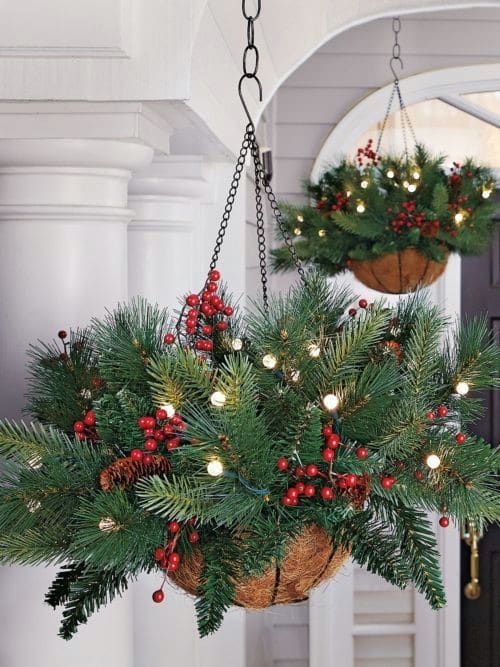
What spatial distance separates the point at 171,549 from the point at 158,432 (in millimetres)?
120

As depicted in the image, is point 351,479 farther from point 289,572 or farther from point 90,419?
point 90,419

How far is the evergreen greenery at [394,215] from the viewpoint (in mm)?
2541

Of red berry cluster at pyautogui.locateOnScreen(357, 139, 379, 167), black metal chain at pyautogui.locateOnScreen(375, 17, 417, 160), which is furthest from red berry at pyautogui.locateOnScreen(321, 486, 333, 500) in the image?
Result: black metal chain at pyautogui.locateOnScreen(375, 17, 417, 160)

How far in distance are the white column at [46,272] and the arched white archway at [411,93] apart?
8.05 feet

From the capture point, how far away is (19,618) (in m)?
1.35

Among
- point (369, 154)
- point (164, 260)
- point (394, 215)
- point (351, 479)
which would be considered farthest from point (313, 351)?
point (369, 154)

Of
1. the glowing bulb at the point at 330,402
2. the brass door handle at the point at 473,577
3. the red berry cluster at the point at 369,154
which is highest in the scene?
the red berry cluster at the point at 369,154

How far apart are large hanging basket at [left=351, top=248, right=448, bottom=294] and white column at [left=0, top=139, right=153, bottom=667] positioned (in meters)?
1.31

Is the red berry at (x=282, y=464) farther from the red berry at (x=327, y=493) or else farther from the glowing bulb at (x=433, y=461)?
the glowing bulb at (x=433, y=461)

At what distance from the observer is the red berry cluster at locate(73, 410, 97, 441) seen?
1064 millimetres

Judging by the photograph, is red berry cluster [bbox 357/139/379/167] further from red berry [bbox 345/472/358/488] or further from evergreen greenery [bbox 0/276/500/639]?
red berry [bbox 345/472/358/488]

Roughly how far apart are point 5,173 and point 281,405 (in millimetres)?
566

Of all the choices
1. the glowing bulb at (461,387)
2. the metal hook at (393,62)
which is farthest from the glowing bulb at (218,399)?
the metal hook at (393,62)

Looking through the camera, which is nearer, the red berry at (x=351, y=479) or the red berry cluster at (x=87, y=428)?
the red berry at (x=351, y=479)
